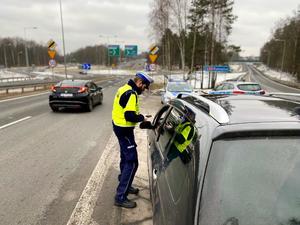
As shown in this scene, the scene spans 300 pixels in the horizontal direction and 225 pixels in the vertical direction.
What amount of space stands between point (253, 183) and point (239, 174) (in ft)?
0.30

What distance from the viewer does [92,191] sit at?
13.7ft

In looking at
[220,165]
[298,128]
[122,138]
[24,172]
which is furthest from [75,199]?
[298,128]

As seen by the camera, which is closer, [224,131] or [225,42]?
[224,131]

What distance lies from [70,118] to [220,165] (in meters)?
10.1

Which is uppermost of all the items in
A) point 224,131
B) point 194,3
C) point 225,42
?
point 194,3

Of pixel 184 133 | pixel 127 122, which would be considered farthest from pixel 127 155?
pixel 184 133

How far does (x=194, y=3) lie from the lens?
30625 mm

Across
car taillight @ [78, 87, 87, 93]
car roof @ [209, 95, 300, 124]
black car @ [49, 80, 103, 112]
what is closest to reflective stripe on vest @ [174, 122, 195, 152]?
car roof @ [209, 95, 300, 124]

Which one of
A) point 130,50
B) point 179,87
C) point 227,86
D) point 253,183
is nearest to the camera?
point 253,183

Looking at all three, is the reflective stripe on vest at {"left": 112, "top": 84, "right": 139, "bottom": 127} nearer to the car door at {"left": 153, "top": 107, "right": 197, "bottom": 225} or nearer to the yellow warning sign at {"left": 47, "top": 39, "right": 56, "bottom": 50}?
the car door at {"left": 153, "top": 107, "right": 197, "bottom": 225}

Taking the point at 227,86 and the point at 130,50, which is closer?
the point at 227,86

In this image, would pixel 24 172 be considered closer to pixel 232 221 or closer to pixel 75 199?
pixel 75 199

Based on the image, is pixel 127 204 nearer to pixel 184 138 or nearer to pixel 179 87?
pixel 184 138

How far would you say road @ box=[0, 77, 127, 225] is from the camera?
361cm
